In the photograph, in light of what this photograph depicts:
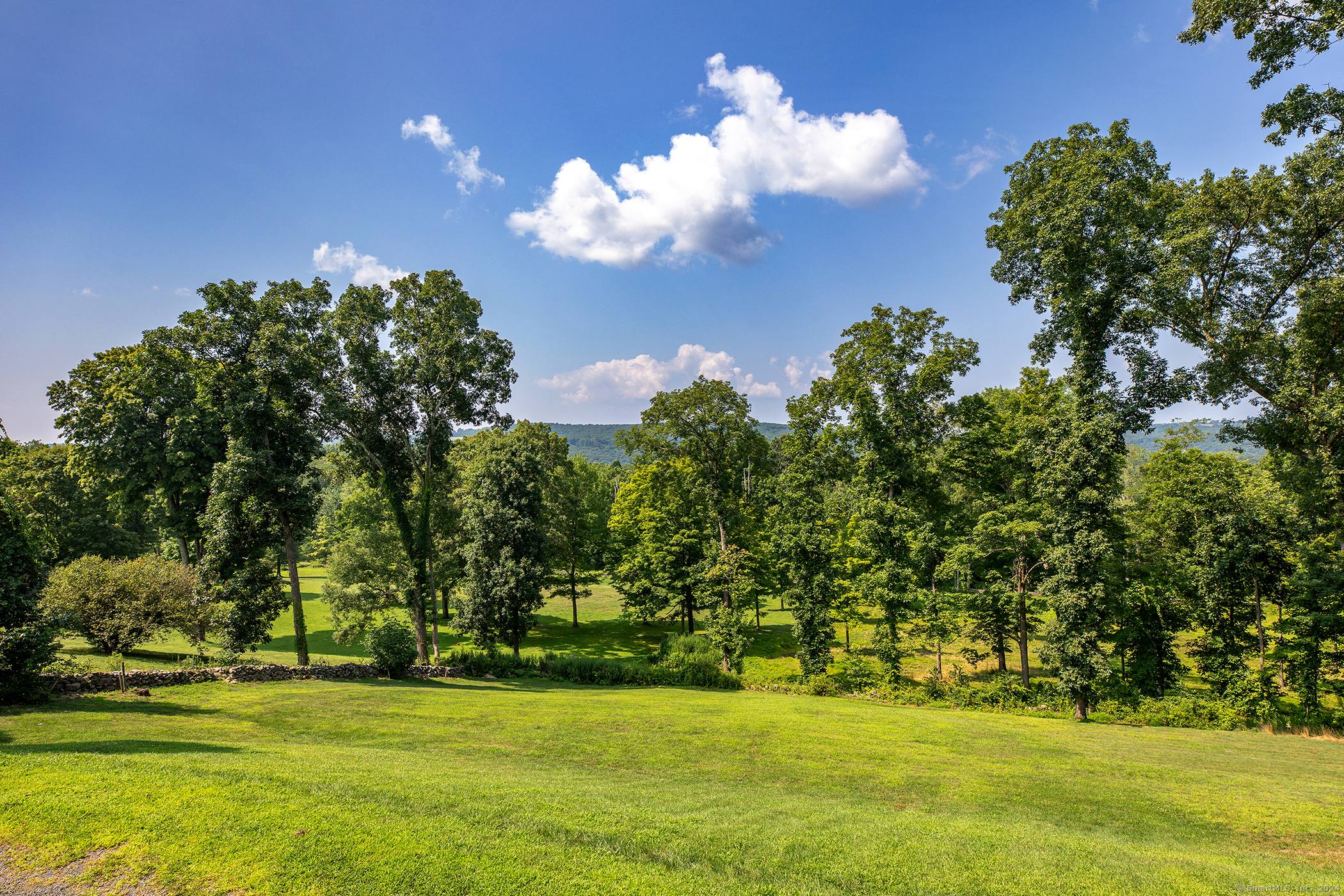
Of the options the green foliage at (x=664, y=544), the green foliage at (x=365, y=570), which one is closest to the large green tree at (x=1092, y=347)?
the green foliage at (x=664, y=544)

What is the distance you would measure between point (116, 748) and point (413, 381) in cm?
2166

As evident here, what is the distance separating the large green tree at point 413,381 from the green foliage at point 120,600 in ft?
31.3

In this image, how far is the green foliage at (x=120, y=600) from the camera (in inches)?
846

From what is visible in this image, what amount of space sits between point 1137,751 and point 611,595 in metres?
56.1

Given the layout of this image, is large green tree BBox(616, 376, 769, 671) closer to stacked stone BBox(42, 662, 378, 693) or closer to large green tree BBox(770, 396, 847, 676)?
large green tree BBox(770, 396, 847, 676)

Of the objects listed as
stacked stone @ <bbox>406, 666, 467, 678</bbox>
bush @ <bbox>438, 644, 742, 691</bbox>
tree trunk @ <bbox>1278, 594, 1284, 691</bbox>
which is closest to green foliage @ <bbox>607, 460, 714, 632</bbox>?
bush @ <bbox>438, 644, 742, 691</bbox>

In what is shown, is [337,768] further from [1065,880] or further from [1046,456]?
[1046,456]

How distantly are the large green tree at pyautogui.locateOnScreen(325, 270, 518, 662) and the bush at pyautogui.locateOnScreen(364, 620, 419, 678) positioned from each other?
162 centimetres

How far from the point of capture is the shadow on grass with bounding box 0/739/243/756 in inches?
406

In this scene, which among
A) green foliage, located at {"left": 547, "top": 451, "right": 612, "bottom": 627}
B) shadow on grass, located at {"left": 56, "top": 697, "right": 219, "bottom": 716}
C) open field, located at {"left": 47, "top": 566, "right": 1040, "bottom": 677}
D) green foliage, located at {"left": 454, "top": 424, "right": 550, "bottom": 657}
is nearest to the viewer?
shadow on grass, located at {"left": 56, "top": 697, "right": 219, "bottom": 716}

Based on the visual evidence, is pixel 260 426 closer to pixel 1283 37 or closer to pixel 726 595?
pixel 726 595

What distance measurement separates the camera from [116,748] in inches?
436

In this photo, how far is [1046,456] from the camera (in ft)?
75.8

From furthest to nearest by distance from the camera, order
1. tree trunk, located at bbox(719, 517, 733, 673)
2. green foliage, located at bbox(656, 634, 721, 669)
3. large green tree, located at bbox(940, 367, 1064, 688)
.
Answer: tree trunk, located at bbox(719, 517, 733, 673) < green foliage, located at bbox(656, 634, 721, 669) < large green tree, located at bbox(940, 367, 1064, 688)
